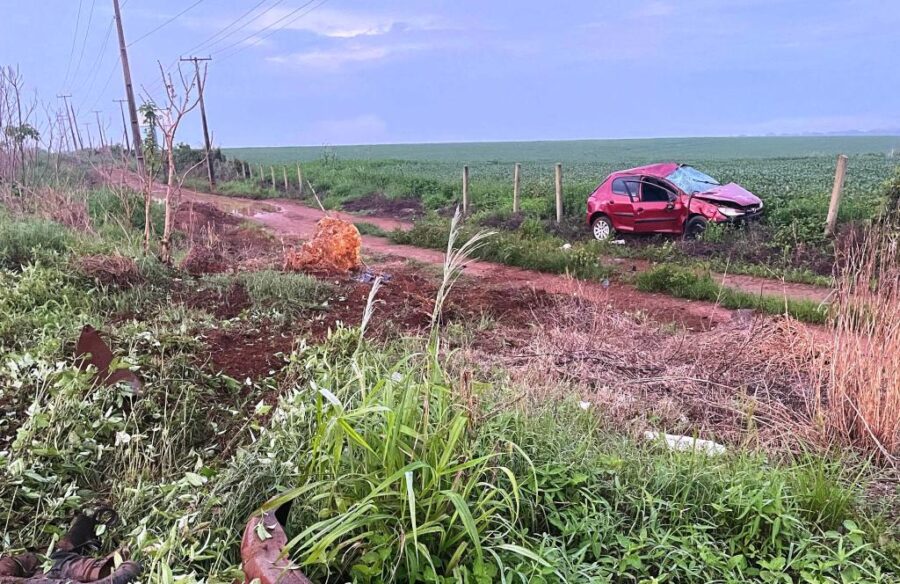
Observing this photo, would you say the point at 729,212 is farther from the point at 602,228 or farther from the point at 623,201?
the point at 602,228

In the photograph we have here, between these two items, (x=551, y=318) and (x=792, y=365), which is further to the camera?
(x=551, y=318)

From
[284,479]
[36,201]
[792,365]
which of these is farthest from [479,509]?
[36,201]

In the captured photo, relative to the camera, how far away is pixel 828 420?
322 cm

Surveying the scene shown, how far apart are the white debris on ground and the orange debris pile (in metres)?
5.54

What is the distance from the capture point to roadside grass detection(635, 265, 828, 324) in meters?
7.12

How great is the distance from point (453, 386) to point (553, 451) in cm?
57

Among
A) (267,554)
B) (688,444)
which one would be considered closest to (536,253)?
(688,444)

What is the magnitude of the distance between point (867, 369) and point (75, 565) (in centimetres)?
384

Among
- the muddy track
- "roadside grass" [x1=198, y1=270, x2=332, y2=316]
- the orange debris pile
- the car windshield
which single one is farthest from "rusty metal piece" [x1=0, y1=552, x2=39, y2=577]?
the car windshield

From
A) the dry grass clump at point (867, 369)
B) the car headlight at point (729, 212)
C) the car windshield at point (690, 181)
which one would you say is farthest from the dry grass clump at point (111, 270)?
the car headlight at point (729, 212)

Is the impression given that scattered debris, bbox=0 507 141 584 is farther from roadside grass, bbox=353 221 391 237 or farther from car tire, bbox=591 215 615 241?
roadside grass, bbox=353 221 391 237

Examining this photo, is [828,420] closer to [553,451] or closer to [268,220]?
[553,451]

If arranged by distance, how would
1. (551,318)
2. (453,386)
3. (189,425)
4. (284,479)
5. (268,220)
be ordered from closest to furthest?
(284,479) < (453,386) < (189,425) < (551,318) < (268,220)

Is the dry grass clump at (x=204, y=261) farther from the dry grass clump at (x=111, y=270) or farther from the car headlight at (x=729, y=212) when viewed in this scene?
the car headlight at (x=729, y=212)
